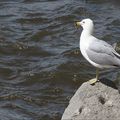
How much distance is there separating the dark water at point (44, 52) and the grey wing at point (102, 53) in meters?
1.38

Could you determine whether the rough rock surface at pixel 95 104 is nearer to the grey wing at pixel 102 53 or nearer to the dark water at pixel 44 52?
the grey wing at pixel 102 53

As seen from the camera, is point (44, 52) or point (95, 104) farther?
point (44, 52)

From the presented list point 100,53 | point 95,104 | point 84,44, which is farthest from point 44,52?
point 95,104

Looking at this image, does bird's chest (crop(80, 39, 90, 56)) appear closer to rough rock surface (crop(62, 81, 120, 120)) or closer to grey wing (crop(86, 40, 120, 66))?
grey wing (crop(86, 40, 120, 66))

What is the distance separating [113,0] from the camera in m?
14.1

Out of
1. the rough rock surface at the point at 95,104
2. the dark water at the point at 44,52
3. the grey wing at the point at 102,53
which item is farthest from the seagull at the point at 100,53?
the dark water at the point at 44,52

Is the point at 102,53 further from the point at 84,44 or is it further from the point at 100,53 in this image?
the point at 84,44

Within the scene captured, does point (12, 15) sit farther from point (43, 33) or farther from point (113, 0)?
point (113, 0)

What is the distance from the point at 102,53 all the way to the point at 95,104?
40.6 inches

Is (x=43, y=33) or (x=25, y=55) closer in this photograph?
(x=25, y=55)

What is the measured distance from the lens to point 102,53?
7.86 m

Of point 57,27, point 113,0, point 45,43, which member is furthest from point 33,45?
point 113,0

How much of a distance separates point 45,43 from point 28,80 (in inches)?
72.5

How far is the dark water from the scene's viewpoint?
925 cm
